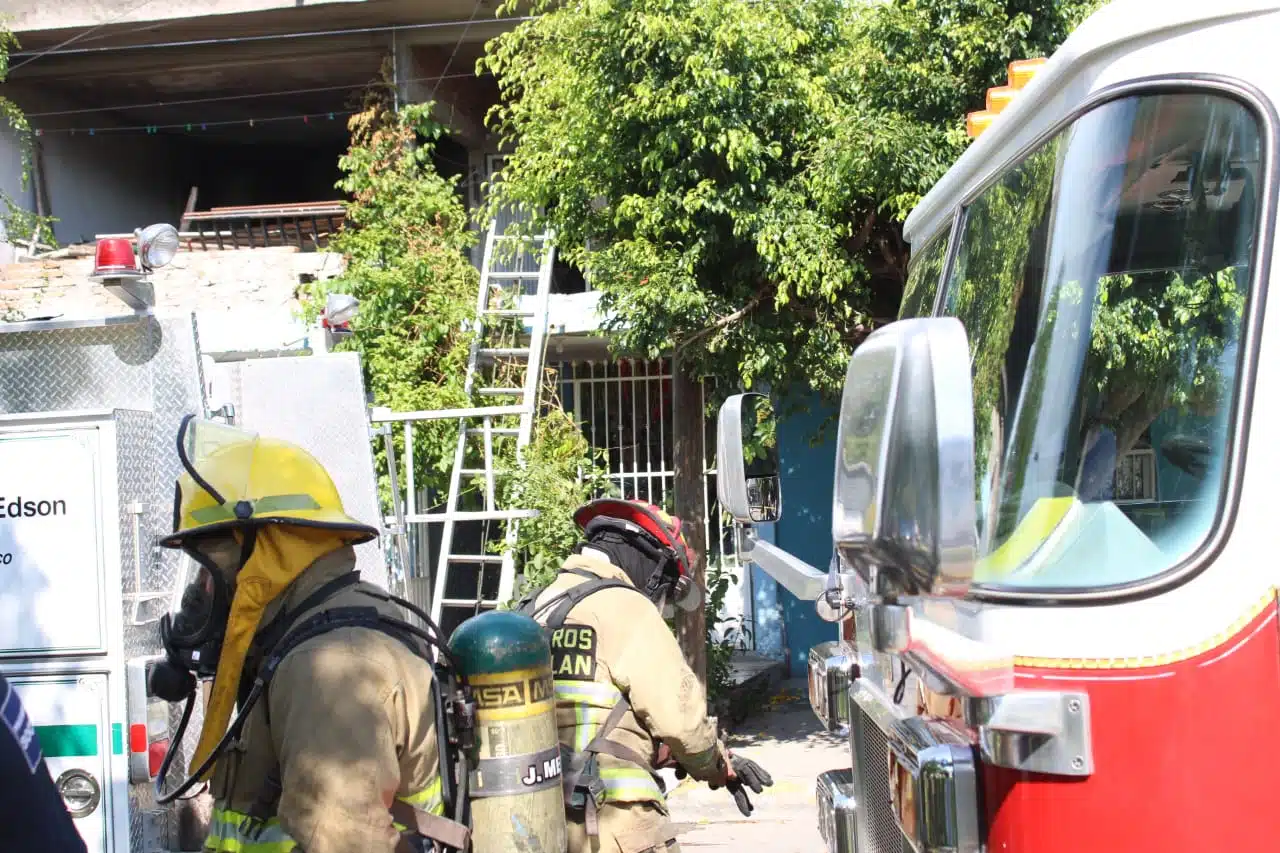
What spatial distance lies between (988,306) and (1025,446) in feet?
1.86

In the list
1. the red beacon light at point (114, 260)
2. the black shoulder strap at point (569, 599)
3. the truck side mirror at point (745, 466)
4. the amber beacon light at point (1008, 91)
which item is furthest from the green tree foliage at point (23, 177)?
the amber beacon light at point (1008, 91)

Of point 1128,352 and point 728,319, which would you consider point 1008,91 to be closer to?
point 1128,352

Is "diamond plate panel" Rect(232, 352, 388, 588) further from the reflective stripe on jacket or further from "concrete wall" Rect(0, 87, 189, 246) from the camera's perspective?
"concrete wall" Rect(0, 87, 189, 246)

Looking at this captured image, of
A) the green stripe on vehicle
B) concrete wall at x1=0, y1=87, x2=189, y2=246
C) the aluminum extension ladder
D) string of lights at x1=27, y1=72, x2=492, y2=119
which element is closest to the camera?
the green stripe on vehicle

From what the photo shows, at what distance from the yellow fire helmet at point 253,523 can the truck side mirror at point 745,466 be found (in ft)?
3.40

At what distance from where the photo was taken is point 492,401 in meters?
10.3

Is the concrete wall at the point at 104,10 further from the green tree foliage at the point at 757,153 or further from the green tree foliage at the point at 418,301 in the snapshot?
the green tree foliage at the point at 757,153

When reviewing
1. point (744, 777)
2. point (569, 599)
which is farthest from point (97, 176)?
point (744, 777)

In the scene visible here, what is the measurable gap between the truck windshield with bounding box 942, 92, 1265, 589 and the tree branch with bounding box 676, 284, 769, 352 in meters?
5.20

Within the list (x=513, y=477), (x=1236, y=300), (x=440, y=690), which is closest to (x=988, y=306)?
(x=1236, y=300)

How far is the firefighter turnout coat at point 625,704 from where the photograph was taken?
141 inches

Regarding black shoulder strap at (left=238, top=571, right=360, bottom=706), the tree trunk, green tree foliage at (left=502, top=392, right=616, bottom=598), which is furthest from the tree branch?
black shoulder strap at (left=238, top=571, right=360, bottom=706)

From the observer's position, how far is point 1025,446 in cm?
220

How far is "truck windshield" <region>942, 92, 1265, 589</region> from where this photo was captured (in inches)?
79.4
